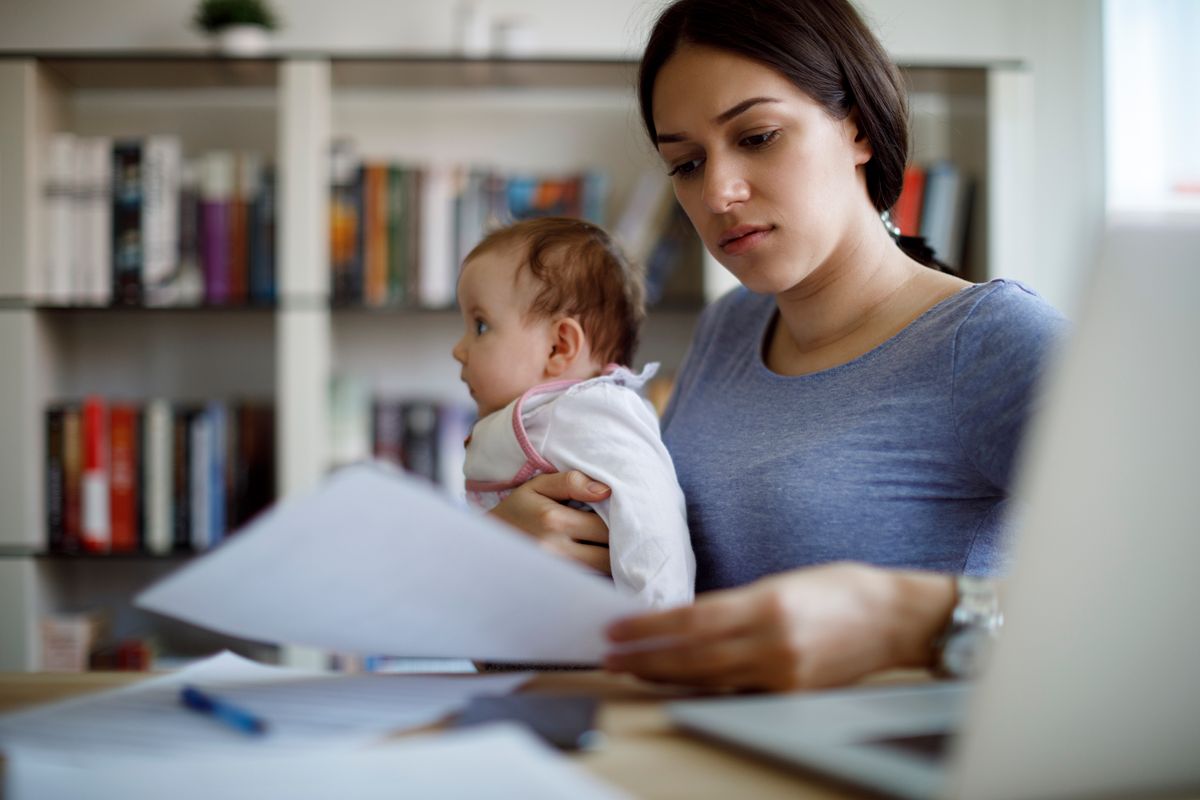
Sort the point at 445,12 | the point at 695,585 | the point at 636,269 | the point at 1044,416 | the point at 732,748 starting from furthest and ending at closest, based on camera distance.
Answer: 1. the point at 445,12
2. the point at 636,269
3. the point at 695,585
4. the point at 732,748
5. the point at 1044,416

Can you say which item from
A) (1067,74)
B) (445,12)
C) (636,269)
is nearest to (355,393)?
(445,12)

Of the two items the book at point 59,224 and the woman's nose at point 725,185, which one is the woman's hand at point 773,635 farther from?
the book at point 59,224

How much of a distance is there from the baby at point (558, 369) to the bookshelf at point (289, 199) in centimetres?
133

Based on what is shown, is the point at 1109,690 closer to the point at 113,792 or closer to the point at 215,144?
the point at 113,792

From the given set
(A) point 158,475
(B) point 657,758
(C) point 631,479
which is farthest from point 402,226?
(B) point 657,758

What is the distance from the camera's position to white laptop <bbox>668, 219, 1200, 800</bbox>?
0.43 metres

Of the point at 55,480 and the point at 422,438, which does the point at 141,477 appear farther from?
the point at 422,438

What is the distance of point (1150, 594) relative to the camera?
0.46 meters

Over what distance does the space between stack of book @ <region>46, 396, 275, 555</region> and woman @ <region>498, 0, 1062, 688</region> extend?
167 cm

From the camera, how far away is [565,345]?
1351 millimetres

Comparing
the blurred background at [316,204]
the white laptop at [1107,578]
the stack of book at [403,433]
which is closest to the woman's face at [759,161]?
the white laptop at [1107,578]

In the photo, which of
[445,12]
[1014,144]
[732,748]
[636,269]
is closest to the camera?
[732,748]

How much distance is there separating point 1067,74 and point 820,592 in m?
2.90

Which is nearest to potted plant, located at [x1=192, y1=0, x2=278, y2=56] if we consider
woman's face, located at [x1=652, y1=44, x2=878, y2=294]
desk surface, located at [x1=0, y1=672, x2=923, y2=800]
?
woman's face, located at [x1=652, y1=44, x2=878, y2=294]
